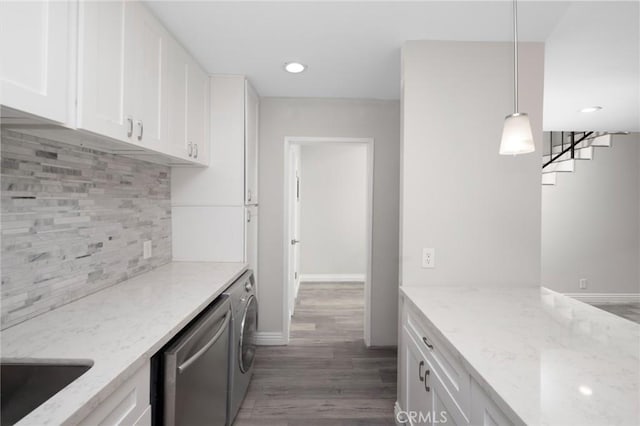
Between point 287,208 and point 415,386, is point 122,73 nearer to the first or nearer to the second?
point 287,208

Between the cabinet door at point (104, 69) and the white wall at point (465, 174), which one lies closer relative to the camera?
the cabinet door at point (104, 69)

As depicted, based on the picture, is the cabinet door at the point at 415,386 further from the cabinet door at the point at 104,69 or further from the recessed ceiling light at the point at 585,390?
the cabinet door at the point at 104,69

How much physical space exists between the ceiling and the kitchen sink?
1.57 meters

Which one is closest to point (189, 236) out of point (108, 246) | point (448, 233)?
point (108, 246)

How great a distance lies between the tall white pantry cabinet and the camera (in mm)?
2322

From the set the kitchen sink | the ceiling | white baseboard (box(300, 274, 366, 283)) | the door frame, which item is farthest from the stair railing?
the kitchen sink

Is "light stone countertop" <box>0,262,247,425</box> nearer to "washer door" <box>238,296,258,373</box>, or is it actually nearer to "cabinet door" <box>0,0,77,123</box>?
"washer door" <box>238,296,258,373</box>

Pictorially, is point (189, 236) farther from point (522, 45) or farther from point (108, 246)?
point (522, 45)

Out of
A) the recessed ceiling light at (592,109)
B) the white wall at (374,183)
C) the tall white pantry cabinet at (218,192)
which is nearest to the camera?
the tall white pantry cabinet at (218,192)

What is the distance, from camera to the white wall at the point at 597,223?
4.40 metres

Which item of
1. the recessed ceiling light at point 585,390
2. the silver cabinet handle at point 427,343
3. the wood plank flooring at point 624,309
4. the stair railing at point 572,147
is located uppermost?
the stair railing at point 572,147

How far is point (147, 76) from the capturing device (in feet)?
4.92

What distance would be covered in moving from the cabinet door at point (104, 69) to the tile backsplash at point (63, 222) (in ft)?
1.03

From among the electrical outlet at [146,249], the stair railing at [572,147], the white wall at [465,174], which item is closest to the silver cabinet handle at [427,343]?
the white wall at [465,174]
